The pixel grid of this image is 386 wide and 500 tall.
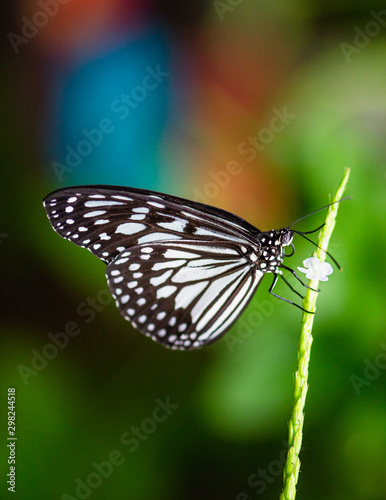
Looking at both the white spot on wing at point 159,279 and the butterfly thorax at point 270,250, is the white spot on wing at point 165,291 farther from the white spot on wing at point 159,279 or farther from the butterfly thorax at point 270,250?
the butterfly thorax at point 270,250

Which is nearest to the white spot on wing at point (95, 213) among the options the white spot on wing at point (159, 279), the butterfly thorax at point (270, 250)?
the white spot on wing at point (159, 279)

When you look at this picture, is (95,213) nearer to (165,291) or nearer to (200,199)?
(165,291)

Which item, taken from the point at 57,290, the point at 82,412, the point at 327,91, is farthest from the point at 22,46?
the point at 82,412

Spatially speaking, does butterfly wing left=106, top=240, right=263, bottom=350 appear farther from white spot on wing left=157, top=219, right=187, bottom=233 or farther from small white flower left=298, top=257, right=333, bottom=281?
small white flower left=298, top=257, right=333, bottom=281

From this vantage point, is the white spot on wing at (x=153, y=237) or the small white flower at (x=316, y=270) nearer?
the small white flower at (x=316, y=270)

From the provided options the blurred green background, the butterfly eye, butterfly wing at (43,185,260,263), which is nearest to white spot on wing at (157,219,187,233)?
butterfly wing at (43,185,260,263)

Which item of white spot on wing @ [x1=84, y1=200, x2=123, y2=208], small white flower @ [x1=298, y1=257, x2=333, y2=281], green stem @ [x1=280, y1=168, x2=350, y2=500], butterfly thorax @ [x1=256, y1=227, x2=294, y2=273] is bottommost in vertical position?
green stem @ [x1=280, y1=168, x2=350, y2=500]

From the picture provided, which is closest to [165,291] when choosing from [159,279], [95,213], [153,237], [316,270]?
[159,279]
